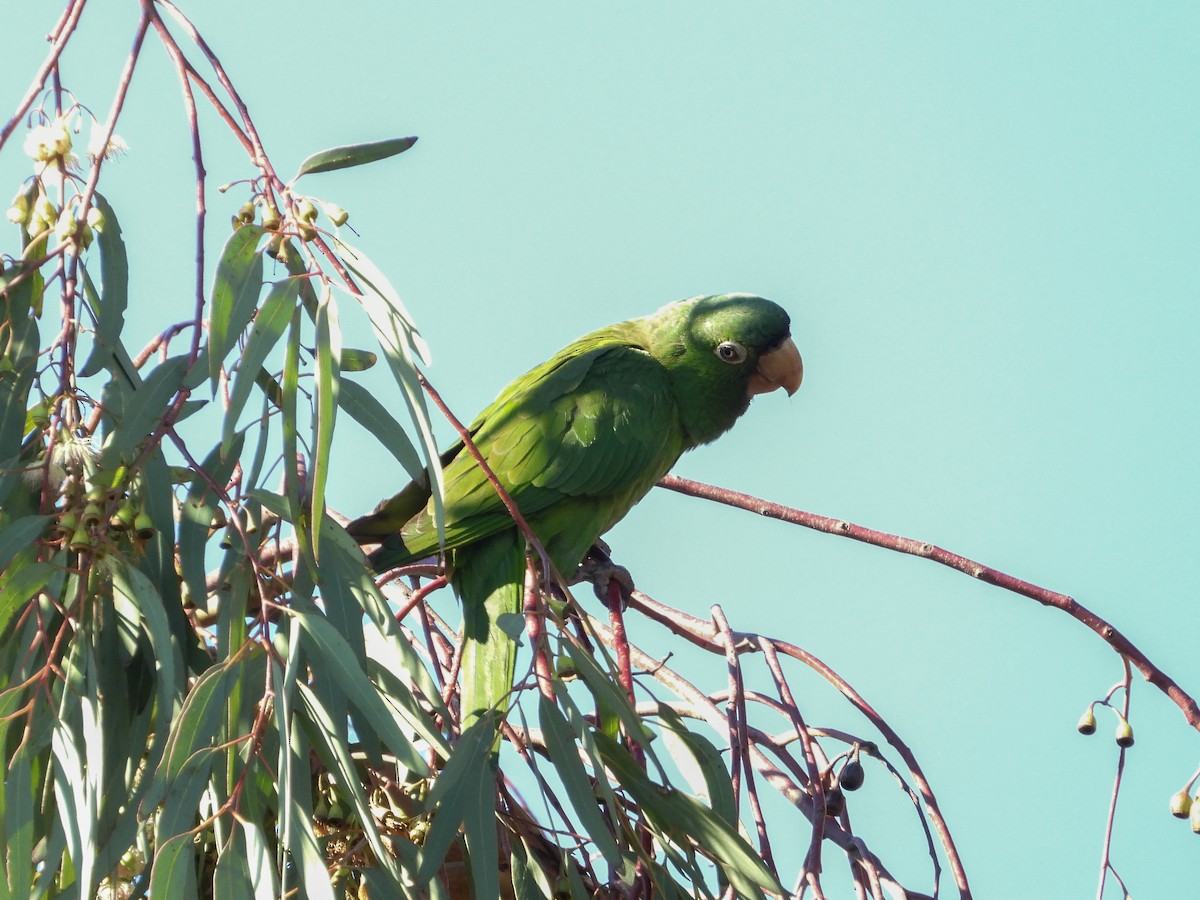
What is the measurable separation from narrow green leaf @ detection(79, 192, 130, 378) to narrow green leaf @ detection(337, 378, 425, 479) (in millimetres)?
334

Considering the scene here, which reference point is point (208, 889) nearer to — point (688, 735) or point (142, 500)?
point (142, 500)

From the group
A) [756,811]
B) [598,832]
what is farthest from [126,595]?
[756,811]

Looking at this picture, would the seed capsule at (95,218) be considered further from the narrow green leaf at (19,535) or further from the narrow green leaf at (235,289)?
the narrow green leaf at (19,535)

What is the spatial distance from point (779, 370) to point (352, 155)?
6.11ft

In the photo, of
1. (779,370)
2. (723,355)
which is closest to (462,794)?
(723,355)

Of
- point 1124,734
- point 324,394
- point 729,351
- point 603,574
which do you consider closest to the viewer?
point 324,394

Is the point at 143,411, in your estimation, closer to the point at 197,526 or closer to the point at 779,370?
the point at 197,526

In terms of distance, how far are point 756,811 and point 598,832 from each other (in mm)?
364

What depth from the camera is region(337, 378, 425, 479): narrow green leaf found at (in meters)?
1.55

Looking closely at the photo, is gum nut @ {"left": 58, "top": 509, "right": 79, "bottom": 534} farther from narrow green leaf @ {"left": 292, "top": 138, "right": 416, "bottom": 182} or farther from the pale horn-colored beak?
the pale horn-colored beak

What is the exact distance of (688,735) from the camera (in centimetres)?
174

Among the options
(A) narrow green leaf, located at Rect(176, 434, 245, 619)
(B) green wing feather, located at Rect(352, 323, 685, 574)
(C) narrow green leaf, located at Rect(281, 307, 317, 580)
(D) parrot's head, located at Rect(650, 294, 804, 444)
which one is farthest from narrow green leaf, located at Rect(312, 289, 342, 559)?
(D) parrot's head, located at Rect(650, 294, 804, 444)

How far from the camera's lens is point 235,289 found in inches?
56.8

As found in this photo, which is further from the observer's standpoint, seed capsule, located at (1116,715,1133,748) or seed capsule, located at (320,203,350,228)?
seed capsule, located at (1116,715,1133,748)
